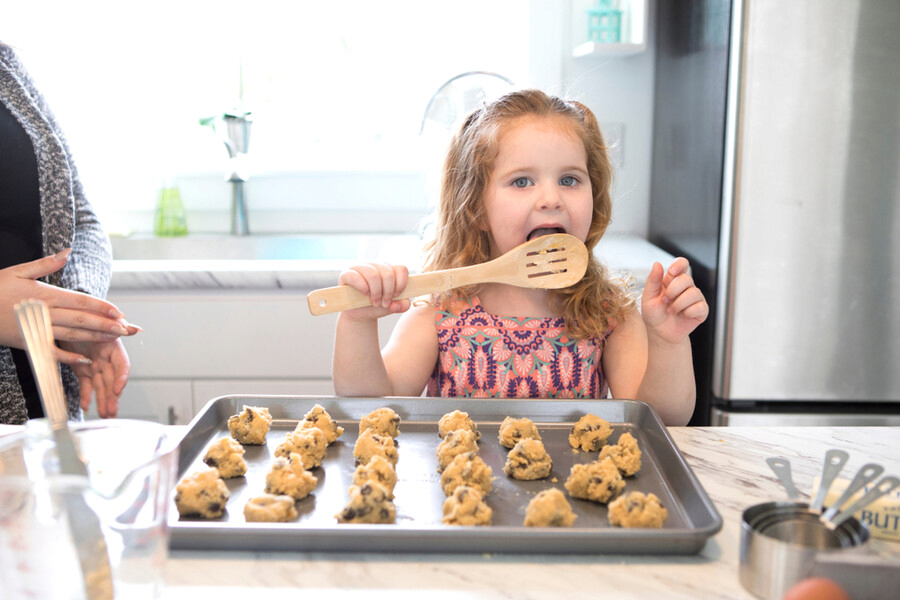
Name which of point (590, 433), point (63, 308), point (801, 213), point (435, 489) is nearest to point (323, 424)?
point (435, 489)

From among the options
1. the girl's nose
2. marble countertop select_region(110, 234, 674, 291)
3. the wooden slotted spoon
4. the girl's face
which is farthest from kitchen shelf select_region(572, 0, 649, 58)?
the wooden slotted spoon

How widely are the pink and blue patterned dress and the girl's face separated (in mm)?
150

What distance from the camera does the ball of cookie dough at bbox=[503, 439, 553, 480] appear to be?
2.76ft

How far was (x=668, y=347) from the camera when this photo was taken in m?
1.11

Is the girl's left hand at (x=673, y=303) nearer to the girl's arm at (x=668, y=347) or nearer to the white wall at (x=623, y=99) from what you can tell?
the girl's arm at (x=668, y=347)

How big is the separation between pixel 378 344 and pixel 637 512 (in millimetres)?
536

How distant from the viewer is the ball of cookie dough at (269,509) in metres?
0.72

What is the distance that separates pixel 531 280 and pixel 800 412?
112cm

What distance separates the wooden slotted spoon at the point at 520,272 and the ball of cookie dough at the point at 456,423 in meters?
0.17

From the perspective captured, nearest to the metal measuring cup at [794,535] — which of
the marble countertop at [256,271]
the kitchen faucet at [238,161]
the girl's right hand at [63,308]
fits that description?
the girl's right hand at [63,308]

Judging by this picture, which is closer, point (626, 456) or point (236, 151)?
point (626, 456)

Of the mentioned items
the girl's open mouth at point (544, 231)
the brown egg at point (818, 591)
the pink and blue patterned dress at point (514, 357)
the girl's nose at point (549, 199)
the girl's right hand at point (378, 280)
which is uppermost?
the girl's nose at point (549, 199)

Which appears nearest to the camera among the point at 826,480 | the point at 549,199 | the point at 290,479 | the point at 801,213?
the point at 826,480

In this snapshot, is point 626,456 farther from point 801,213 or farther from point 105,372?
point 801,213
